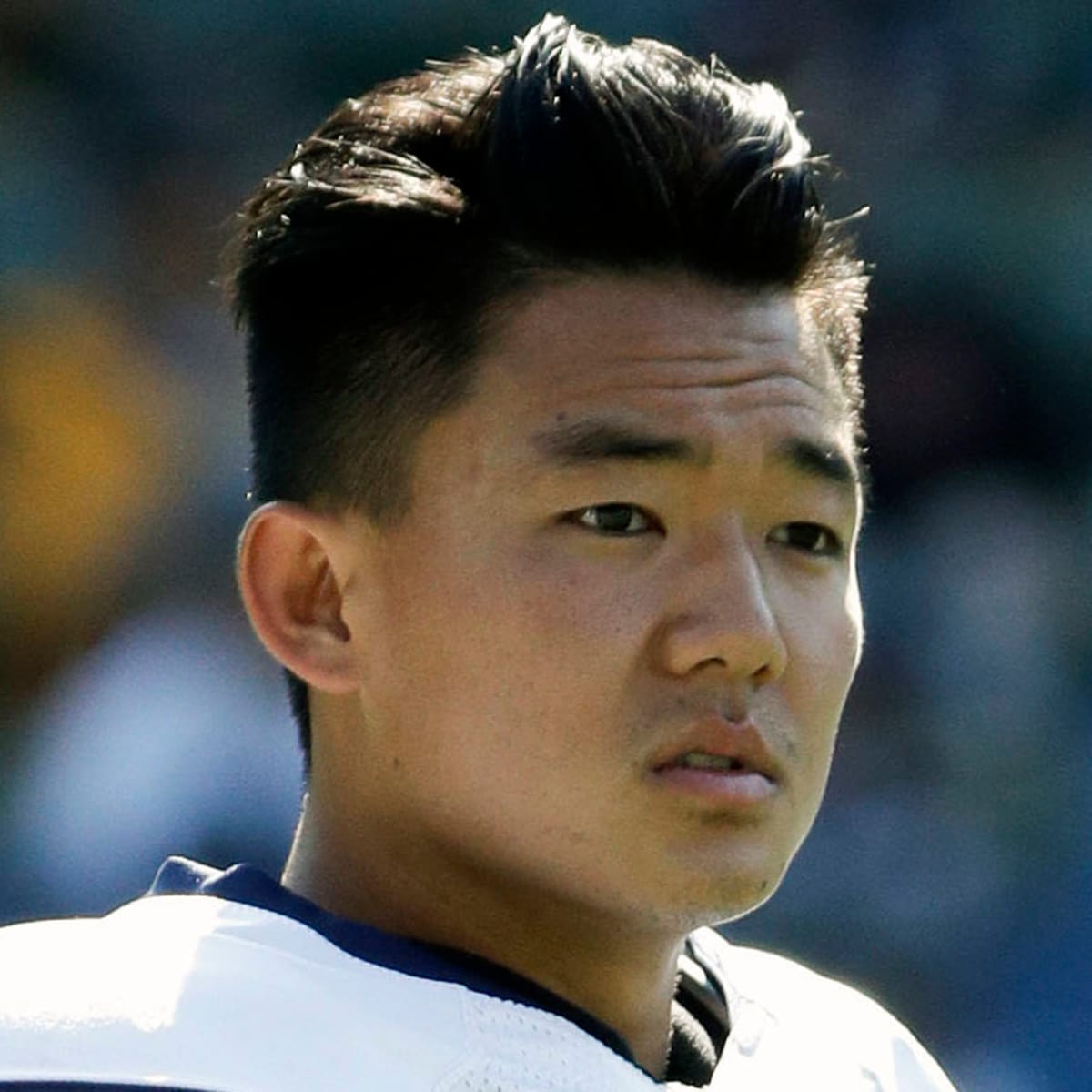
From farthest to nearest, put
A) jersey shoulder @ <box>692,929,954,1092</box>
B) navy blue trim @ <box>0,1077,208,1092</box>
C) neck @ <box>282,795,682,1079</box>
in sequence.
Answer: jersey shoulder @ <box>692,929,954,1092</box>, neck @ <box>282,795,682,1079</box>, navy blue trim @ <box>0,1077,208,1092</box>

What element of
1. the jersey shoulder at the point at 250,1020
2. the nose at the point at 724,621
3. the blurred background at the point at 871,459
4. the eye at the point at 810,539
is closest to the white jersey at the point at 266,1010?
the jersey shoulder at the point at 250,1020

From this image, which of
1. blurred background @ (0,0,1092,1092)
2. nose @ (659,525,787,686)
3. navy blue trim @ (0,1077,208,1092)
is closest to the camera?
navy blue trim @ (0,1077,208,1092)

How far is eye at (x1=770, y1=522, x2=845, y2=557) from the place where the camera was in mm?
1761

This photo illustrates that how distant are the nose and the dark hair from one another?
0.24m

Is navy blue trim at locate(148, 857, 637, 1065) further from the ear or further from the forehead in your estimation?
the forehead

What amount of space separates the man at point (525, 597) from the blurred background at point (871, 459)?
8.35 feet

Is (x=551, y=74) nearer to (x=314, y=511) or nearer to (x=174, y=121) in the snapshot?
(x=314, y=511)

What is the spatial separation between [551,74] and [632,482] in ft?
1.23

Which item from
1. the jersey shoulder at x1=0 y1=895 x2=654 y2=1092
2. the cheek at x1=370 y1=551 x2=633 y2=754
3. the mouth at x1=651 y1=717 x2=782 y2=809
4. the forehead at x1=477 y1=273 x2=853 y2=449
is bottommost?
the jersey shoulder at x1=0 y1=895 x2=654 y2=1092

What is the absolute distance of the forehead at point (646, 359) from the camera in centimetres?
172

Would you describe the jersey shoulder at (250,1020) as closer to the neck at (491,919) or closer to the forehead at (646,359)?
the neck at (491,919)

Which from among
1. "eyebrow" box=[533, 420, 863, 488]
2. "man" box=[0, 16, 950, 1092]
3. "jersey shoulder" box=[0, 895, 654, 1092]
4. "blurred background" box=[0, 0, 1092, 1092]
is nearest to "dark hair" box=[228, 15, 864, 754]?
"man" box=[0, 16, 950, 1092]

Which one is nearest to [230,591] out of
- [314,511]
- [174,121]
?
[174,121]

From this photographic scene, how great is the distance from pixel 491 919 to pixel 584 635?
0.25 m
